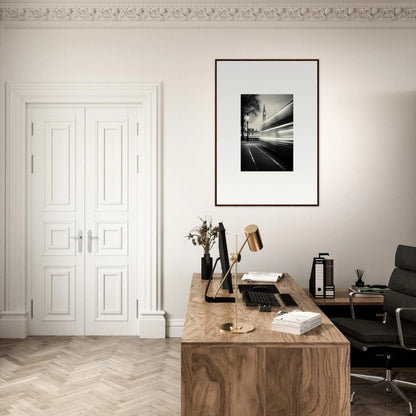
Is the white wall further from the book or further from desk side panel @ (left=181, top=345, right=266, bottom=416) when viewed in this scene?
desk side panel @ (left=181, top=345, right=266, bottom=416)

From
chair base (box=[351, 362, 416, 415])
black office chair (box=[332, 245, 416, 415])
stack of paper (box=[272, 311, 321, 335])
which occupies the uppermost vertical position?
stack of paper (box=[272, 311, 321, 335])

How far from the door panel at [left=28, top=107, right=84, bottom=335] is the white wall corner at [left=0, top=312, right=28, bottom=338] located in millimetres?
128

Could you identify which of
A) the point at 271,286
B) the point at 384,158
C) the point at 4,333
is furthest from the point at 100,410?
the point at 384,158

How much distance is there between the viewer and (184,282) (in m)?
4.55

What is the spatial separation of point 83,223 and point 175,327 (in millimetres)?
1409

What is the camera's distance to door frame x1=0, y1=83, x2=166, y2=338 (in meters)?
4.48

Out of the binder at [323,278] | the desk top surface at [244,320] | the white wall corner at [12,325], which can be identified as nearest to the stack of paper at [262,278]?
the binder at [323,278]

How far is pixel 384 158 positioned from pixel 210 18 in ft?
7.27

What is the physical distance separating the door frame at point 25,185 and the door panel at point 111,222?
0.52 feet

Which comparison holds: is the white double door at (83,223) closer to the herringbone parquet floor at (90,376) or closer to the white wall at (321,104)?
the herringbone parquet floor at (90,376)

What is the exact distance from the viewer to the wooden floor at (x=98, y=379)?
3.04 metres

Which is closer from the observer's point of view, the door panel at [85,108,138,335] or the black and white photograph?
the black and white photograph

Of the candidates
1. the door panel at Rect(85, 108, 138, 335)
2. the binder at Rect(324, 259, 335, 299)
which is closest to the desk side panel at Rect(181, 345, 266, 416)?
the binder at Rect(324, 259, 335, 299)

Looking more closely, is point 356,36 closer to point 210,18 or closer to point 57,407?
point 210,18
